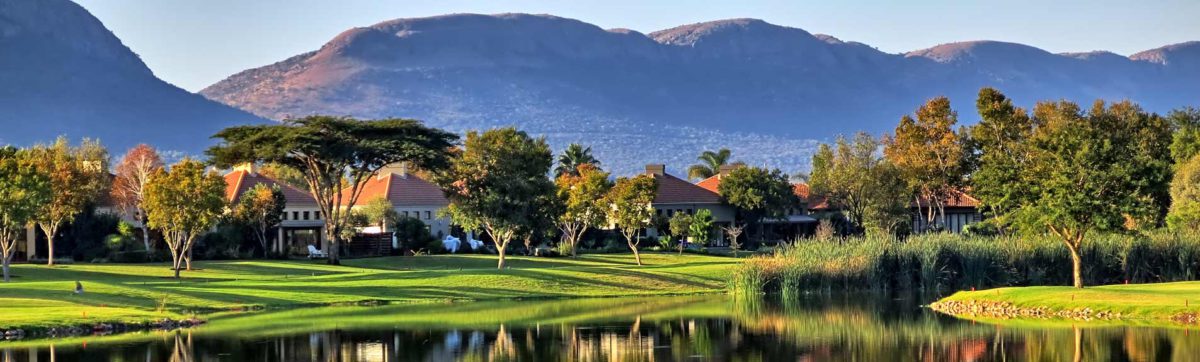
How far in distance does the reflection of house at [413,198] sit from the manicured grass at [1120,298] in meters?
60.7

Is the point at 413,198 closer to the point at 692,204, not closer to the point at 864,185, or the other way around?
the point at 692,204

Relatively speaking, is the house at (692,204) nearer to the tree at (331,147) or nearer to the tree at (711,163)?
the tree at (711,163)

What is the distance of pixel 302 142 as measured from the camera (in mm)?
80000

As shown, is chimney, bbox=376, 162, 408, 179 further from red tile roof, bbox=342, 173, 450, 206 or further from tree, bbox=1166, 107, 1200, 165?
tree, bbox=1166, 107, 1200, 165

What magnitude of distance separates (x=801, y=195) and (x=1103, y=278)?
2360 inches

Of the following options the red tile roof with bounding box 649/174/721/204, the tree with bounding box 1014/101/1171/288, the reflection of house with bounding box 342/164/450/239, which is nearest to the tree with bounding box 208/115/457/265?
the reflection of house with bounding box 342/164/450/239

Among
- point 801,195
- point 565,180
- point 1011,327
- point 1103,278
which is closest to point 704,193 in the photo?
point 801,195

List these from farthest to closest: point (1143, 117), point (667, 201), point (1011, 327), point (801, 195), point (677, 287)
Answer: point (801, 195), point (667, 201), point (1143, 117), point (677, 287), point (1011, 327)

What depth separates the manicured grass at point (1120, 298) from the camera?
44.6m

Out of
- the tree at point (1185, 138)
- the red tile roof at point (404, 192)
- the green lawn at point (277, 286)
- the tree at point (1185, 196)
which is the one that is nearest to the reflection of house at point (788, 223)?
the red tile roof at point (404, 192)

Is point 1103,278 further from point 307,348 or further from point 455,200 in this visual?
point 307,348

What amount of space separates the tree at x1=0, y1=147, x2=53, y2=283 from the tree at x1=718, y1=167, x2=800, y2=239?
55.3 meters

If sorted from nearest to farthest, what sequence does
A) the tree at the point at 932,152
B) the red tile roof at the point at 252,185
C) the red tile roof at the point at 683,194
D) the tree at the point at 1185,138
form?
1. the tree at the point at 1185,138
2. the tree at the point at 932,152
3. the red tile roof at the point at 252,185
4. the red tile roof at the point at 683,194

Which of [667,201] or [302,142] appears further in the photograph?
[667,201]
